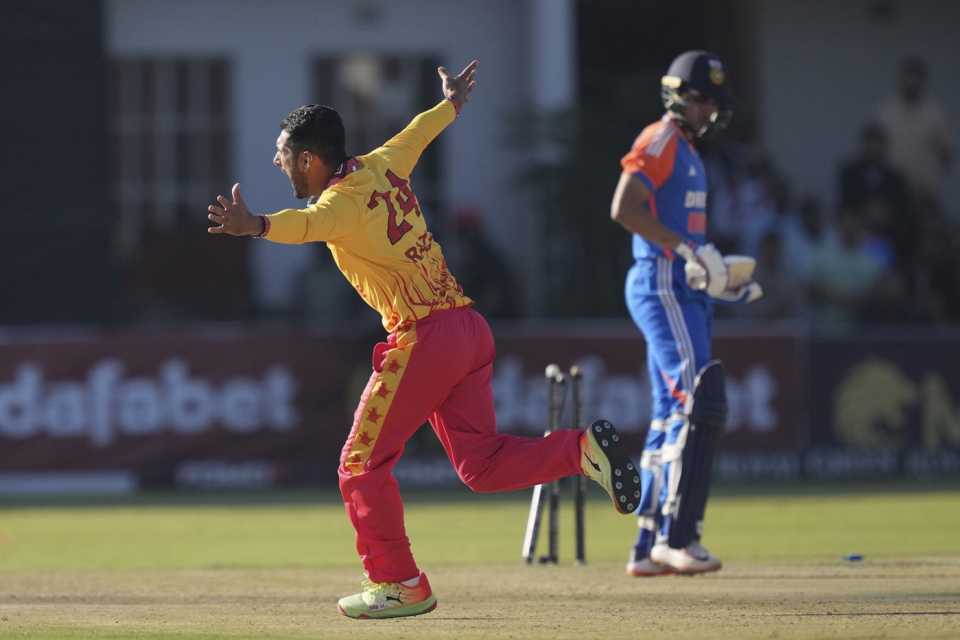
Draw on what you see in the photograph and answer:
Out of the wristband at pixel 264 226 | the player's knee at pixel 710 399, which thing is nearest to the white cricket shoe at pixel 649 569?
the player's knee at pixel 710 399

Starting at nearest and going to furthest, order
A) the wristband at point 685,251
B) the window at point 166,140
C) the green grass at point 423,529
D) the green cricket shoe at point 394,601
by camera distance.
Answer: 1. the green cricket shoe at point 394,601
2. the wristband at point 685,251
3. the green grass at point 423,529
4. the window at point 166,140

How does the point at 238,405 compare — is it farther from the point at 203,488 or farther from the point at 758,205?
the point at 758,205

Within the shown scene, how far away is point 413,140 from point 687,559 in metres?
2.51

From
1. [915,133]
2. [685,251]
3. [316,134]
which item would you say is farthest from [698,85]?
[915,133]

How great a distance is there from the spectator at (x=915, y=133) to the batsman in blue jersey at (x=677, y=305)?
10756 millimetres

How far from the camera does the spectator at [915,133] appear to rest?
1906cm

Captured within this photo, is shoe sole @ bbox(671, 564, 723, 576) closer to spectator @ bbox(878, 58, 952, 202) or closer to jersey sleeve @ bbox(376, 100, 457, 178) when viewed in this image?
jersey sleeve @ bbox(376, 100, 457, 178)

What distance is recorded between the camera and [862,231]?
17703 mm

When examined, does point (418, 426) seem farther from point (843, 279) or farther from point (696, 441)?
point (843, 279)

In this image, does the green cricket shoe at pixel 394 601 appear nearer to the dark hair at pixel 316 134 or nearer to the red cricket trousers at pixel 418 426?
the red cricket trousers at pixel 418 426

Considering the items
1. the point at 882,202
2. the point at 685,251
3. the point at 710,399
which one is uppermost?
the point at 685,251

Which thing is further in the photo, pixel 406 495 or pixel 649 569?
pixel 406 495

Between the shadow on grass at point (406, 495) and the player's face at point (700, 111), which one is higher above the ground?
the player's face at point (700, 111)

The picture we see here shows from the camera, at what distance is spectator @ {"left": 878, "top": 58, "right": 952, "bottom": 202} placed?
19062 mm
